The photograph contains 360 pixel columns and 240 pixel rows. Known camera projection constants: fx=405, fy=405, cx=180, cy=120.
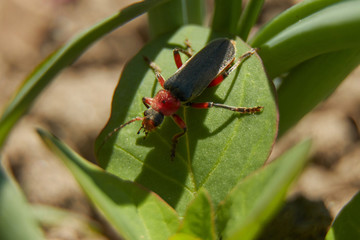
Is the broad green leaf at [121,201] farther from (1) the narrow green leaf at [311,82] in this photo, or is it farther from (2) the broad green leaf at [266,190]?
(1) the narrow green leaf at [311,82]

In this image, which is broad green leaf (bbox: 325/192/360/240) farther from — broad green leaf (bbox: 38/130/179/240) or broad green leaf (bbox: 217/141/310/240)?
broad green leaf (bbox: 38/130/179/240)

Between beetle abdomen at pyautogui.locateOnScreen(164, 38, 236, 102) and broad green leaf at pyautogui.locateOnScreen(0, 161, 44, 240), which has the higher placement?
broad green leaf at pyautogui.locateOnScreen(0, 161, 44, 240)

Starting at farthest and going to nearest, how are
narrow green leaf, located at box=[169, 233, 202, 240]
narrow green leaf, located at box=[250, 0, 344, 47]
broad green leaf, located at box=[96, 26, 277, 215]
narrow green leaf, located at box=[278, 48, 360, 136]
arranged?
narrow green leaf, located at box=[278, 48, 360, 136] → narrow green leaf, located at box=[250, 0, 344, 47] → broad green leaf, located at box=[96, 26, 277, 215] → narrow green leaf, located at box=[169, 233, 202, 240]

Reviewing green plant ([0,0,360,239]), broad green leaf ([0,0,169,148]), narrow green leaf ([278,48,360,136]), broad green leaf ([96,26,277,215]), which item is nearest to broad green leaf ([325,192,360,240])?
green plant ([0,0,360,239])

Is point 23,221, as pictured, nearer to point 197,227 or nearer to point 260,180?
point 197,227

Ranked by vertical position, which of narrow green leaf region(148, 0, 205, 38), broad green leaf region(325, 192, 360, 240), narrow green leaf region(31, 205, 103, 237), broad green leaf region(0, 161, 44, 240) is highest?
broad green leaf region(0, 161, 44, 240)

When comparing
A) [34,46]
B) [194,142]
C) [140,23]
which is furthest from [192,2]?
[34,46]

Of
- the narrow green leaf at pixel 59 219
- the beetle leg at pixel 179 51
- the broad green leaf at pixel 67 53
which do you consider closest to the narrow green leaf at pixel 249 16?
the beetle leg at pixel 179 51
